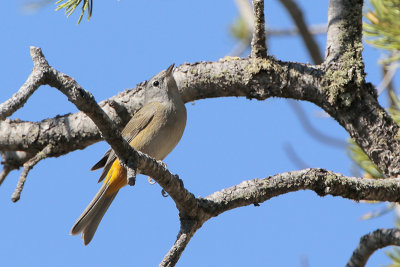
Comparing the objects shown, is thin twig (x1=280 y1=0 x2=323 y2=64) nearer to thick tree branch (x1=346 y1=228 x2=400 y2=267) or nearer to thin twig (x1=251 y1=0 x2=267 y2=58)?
thin twig (x1=251 y1=0 x2=267 y2=58)

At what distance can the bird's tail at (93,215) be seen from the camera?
520 centimetres

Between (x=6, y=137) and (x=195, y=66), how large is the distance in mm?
1625

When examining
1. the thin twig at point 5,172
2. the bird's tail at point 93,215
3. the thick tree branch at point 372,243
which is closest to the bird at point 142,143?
the bird's tail at point 93,215

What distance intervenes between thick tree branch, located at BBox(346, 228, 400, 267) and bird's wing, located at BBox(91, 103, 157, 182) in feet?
7.54

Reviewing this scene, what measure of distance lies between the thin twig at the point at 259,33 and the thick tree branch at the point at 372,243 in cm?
156

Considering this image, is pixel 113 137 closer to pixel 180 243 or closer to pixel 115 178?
pixel 180 243

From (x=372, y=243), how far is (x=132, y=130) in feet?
8.55

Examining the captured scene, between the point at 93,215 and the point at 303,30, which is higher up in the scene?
the point at 303,30

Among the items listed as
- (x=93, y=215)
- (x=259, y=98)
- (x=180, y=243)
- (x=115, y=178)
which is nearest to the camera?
(x=180, y=243)

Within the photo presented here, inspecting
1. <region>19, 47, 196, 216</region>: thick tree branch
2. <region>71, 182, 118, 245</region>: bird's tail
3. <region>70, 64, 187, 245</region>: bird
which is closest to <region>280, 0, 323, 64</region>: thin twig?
<region>70, 64, 187, 245</region>: bird

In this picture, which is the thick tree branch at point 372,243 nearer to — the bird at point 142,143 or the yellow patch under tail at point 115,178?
the bird at point 142,143

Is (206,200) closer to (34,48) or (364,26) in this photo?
(34,48)

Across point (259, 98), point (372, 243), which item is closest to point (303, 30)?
point (259, 98)

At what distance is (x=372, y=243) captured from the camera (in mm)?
3342
